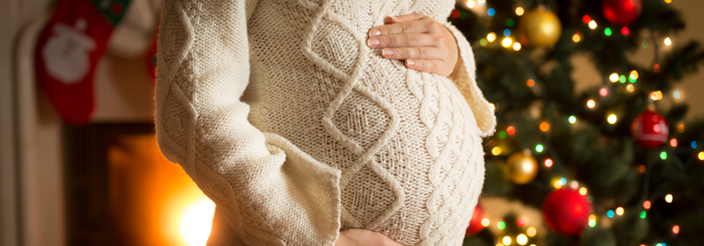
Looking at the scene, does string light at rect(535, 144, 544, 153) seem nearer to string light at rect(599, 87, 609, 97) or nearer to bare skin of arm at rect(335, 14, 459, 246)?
string light at rect(599, 87, 609, 97)

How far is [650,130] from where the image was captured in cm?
145

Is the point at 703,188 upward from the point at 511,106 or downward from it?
downward

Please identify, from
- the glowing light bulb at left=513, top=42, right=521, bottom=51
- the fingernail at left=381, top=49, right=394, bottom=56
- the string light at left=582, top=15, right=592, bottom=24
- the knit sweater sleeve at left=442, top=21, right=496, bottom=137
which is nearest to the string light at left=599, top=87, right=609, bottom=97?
the string light at left=582, top=15, right=592, bottom=24

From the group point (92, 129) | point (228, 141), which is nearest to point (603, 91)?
point (228, 141)

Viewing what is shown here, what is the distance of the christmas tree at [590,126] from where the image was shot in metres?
1.45

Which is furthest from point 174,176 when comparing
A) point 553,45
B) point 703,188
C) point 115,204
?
point 703,188

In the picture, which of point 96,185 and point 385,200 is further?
point 96,185

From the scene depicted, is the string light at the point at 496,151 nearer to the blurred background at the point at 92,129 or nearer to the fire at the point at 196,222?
the blurred background at the point at 92,129

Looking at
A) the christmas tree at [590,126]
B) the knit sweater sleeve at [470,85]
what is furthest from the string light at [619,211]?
the knit sweater sleeve at [470,85]

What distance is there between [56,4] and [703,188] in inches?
110

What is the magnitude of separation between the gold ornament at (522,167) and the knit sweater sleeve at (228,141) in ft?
3.33

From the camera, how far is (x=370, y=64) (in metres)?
0.64

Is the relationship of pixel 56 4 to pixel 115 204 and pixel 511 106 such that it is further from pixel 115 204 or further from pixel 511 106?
pixel 511 106

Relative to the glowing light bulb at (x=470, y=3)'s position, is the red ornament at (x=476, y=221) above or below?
below
